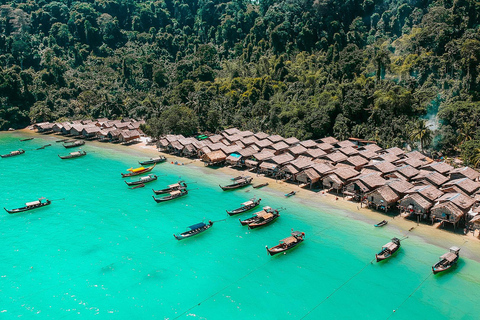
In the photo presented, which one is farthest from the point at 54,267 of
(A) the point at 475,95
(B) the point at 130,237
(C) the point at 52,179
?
(A) the point at 475,95

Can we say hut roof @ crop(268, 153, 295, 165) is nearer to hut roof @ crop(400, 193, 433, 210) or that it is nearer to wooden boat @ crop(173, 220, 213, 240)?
wooden boat @ crop(173, 220, 213, 240)

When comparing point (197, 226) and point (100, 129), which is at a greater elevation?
point (197, 226)

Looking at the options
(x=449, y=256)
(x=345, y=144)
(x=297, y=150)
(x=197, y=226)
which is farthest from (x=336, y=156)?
(x=197, y=226)

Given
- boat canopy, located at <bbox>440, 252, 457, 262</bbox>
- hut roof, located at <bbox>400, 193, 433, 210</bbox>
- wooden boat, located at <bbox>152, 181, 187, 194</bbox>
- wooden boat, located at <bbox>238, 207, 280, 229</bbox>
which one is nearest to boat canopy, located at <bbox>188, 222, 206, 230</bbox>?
wooden boat, located at <bbox>238, 207, 280, 229</bbox>

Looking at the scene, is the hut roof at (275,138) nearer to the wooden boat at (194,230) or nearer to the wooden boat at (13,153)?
the wooden boat at (194,230)

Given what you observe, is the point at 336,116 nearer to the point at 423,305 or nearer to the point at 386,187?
the point at 386,187

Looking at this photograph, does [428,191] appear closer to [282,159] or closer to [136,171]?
[282,159]
